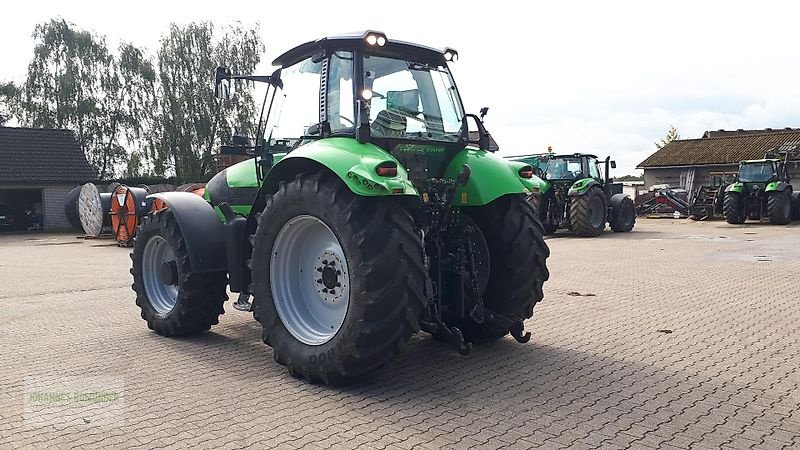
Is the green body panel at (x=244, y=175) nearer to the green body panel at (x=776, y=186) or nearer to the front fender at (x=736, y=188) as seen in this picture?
the front fender at (x=736, y=188)

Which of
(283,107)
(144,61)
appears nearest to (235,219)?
(283,107)

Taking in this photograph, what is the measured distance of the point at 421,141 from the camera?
5359mm

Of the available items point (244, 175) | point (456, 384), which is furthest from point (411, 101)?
point (456, 384)

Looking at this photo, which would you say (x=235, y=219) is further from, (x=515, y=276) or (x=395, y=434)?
(x=395, y=434)

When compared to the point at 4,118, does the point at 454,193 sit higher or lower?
lower

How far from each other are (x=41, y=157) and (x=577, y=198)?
24.5 meters

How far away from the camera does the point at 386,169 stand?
14.4 feet

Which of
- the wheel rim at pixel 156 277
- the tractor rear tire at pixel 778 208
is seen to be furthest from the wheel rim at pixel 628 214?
the wheel rim at pixel 156 277

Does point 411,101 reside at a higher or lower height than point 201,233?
higher

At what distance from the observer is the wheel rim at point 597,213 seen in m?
19.1

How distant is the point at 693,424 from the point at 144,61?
39.1 m

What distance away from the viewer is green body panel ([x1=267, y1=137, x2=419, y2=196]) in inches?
170

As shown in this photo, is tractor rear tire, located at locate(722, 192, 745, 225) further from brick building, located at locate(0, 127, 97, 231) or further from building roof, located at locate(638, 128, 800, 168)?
brick building, located at locate(0, 127, 97, 231)

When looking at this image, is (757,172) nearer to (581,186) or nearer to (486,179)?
(581,186)
